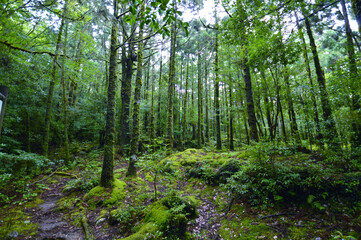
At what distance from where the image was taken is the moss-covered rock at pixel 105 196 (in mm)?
5117

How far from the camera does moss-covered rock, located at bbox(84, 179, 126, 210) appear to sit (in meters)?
5.12

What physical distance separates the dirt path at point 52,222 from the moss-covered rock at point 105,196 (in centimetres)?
80

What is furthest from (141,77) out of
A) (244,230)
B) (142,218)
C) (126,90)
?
(244,230)

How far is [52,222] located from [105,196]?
1.43m

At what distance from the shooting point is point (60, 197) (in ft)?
19.5

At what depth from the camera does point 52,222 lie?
4367 millimetres

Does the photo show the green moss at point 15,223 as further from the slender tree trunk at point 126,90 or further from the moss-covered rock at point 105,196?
the slender tree trunk at point 126,90

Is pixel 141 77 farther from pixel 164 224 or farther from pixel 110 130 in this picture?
pixel 164 224

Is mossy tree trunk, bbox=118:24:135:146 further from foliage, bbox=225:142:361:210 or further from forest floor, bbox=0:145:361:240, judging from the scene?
foliage, bbox=225:142:361:210

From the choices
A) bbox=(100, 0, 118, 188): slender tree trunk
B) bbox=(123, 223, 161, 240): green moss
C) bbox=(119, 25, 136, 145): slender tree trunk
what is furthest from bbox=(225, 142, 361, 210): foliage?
bbox=(119, 25, 136, 145): slender tree trunk

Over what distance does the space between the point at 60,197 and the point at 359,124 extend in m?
11.3

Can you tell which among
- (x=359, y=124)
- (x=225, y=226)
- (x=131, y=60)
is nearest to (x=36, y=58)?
(x=131, y=60)

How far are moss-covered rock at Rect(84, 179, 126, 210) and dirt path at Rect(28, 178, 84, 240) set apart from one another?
2.62 ft

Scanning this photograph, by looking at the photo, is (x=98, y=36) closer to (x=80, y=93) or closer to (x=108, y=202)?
(x=80, y=93)
